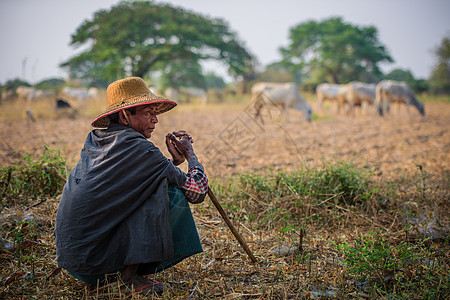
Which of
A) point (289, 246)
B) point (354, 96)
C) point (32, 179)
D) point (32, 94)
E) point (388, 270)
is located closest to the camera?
point (388, 270)

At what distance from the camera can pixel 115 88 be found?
2.09 meters

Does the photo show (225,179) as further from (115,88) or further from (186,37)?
(186,37)

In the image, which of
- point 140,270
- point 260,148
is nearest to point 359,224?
point 140,270

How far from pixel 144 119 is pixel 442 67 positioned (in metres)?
37.3

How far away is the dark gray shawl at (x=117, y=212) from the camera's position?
1.87 meters

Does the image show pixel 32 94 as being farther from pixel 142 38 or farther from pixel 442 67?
pixel 442 67

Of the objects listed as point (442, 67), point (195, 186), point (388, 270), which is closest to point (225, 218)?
point (195, 186)

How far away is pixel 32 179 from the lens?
3420mm

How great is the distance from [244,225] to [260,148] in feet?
12.4

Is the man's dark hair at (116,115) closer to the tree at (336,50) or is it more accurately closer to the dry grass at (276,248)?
the dry grass at (276,248)

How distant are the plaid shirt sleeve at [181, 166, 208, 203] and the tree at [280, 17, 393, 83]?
2860 centimetres

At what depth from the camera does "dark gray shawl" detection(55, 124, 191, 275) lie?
1.87 metres

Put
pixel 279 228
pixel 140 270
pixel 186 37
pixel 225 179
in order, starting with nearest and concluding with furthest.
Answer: pixel 140 270 → pixel 279 228 → pixel 225 179 → pixel 186 37

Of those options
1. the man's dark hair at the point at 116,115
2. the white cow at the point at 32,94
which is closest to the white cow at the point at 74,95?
the white cow at the point at 32,94
